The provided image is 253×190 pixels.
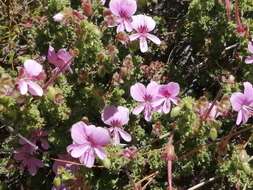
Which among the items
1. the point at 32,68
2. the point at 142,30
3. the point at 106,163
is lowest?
the point at 106,163

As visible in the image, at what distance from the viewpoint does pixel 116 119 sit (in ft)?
7.04

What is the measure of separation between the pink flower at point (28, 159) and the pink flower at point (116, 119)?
0.99ft

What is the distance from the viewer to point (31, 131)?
211 centimetres

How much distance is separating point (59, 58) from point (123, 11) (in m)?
0.30

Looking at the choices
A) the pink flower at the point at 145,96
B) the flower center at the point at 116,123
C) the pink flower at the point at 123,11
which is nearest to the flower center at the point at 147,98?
the pink flower at the point at 145,96

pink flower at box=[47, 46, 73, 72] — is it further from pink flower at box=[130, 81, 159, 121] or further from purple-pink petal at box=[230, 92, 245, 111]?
purple-pink petal at box=[230, 92, 245, 111]

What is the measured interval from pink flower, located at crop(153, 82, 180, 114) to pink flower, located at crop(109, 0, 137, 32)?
0.26 metres

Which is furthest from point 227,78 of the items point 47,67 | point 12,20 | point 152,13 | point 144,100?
point 12,20

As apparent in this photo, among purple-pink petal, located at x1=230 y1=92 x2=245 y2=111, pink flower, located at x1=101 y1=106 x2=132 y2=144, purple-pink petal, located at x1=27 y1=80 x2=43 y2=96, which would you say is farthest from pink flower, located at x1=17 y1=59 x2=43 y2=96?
purple-pink petal, located at x1=230 y1=92 x2=245 y2=111

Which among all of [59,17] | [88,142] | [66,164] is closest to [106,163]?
[88,142]

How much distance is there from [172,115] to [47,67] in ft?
1.79

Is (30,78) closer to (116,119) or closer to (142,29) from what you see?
(116,119)

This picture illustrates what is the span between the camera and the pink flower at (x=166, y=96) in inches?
85.6

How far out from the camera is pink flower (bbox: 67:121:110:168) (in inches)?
77.5
